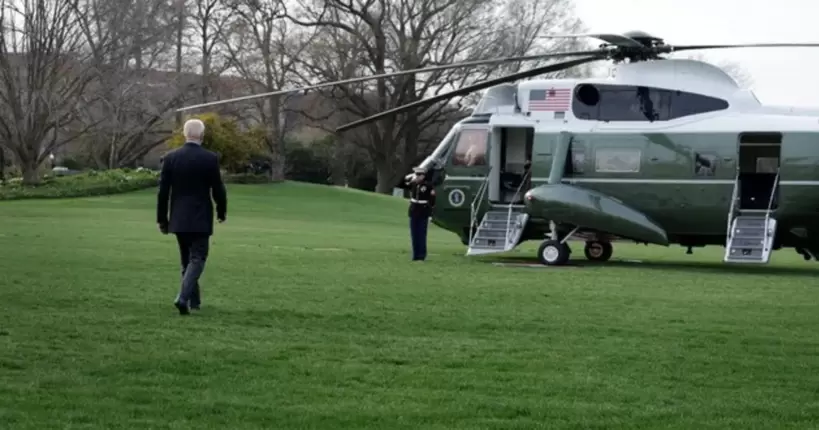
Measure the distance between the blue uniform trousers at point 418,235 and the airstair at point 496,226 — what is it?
1.21 m

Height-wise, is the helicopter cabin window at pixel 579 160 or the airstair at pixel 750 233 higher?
the helicopter cabin window at pixel 579 160

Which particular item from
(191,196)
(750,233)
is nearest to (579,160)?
(750,233)

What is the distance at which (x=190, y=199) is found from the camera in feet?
35.4

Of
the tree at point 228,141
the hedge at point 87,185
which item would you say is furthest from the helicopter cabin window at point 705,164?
→ the tree at point 228,141

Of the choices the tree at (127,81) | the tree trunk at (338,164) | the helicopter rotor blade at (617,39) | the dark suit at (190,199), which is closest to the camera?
the dark suit at (190,199)

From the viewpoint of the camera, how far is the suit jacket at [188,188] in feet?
35.3

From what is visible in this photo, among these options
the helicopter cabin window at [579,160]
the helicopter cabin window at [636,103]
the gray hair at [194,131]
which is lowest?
the helicopter cabin window at [579,160]

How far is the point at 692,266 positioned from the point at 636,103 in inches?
123

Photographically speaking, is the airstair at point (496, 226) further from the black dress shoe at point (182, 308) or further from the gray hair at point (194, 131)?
the black dress shoe at point (182, 308)

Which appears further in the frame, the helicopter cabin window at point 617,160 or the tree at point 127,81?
the tree at point 127,81

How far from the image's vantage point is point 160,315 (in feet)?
34.6

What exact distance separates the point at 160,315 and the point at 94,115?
50.5 metres

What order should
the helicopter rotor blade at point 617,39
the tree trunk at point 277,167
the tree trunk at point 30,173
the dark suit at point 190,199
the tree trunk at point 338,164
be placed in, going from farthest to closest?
1. the tree trunk at point 338,164
2. the tree trunk at point 277,167
3. the tree trunk at point 30,173
4. the helicopter rotor blade at point 617,39
5. the dark suit at point 190,199

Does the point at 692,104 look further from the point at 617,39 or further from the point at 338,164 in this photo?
the point at 338,164
